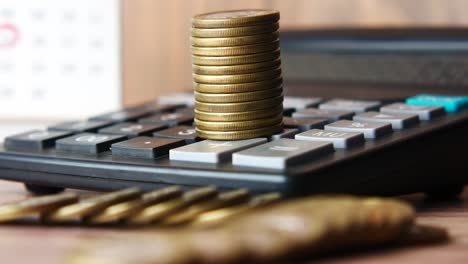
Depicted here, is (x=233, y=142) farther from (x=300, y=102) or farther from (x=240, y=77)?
(x=300, y=102)

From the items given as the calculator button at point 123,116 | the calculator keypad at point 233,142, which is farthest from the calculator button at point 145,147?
the calculator button at point 123,116

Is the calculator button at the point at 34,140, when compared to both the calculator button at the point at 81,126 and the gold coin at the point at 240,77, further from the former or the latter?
the gold coin at the point at 240,77

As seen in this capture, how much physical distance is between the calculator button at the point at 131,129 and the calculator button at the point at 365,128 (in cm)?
14

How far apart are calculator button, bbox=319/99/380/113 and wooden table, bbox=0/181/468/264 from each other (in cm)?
13

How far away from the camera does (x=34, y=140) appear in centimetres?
74

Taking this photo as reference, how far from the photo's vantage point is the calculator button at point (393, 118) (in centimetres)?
72

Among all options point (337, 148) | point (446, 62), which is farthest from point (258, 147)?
point (446, 62)

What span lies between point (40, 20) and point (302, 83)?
360mm

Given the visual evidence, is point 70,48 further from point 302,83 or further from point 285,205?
point 285,205

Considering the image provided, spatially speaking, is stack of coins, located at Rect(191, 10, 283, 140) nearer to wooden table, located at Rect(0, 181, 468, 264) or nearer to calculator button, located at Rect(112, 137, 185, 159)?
calculator button, located at Rect(112, 137, 185, 159)

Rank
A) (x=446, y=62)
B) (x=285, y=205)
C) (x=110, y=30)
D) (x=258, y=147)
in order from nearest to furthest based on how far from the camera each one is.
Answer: (x=285, y=205)
(x=258, y=147)
(x=446, y=62)
(x=110, y=30)

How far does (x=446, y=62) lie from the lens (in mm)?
934

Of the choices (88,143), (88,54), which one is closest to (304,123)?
(88,143)

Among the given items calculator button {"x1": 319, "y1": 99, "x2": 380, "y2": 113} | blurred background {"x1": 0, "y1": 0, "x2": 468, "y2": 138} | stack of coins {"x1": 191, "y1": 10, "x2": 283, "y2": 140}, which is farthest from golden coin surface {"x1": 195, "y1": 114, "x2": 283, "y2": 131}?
blurred background {"x1": 0, "y1": 0, "x2": 468, "y2": 138}
